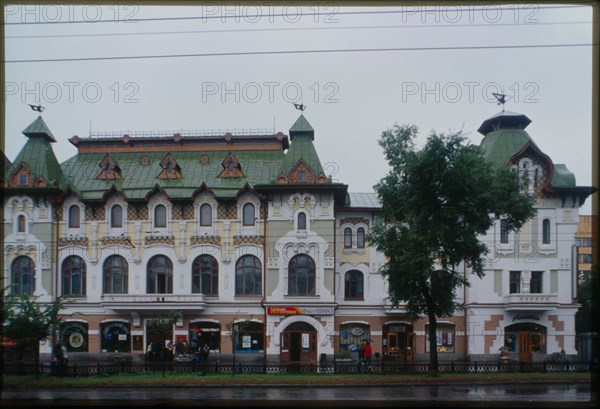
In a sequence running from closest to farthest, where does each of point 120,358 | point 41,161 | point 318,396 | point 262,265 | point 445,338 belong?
point 318,396
point 120,358
point 262,265
point 445,338
point 41,161

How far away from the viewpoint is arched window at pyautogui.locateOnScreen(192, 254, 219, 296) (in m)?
36.7

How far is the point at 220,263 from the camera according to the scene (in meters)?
36.7

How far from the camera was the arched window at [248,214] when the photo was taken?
3694 centimetres

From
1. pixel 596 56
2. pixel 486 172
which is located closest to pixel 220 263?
pixel 486 172

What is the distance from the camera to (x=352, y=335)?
123ft

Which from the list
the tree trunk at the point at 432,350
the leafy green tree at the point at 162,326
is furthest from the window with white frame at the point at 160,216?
the tree trunk at the point at 432,350

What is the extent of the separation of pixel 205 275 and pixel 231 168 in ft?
20.9

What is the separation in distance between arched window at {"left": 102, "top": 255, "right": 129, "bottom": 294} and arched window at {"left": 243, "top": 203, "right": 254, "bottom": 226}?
722 centimetres

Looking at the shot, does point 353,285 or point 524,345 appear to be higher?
point 353,285

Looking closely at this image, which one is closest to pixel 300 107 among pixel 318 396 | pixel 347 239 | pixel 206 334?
pixel 347 239

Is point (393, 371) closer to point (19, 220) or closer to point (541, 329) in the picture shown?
point (541, 329)

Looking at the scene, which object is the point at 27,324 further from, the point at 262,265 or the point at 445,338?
the point at 445,338

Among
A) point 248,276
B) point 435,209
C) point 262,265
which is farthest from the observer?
point 248,276

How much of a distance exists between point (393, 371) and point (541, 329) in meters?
13.0
